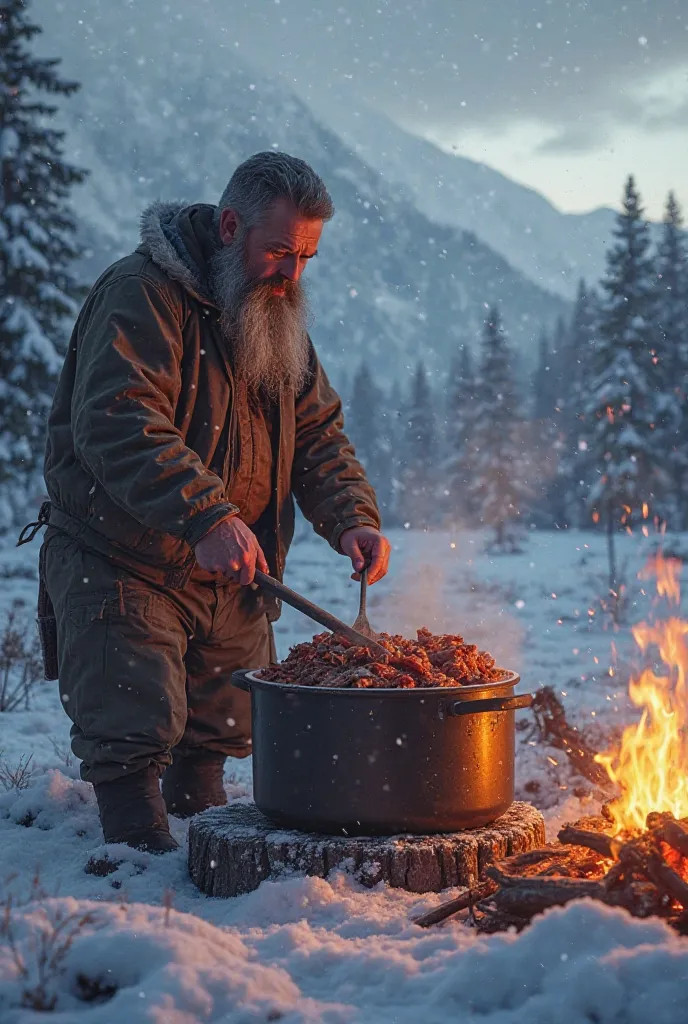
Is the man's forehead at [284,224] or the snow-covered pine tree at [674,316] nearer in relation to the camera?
the man's forehead at [284,224]

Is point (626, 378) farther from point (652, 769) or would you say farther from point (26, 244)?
point (652, 769)

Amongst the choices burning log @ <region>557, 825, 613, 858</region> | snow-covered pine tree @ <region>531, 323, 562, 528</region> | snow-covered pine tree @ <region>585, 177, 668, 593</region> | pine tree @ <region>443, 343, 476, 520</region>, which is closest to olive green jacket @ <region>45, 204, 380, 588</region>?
burning log @ <region>557, 825, 613, 858</region>

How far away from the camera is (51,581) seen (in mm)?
4109

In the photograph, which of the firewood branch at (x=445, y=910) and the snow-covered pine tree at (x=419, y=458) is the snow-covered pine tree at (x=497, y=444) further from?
the firewood branch at (x=445, y=910)

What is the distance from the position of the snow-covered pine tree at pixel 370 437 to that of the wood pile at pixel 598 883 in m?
60.6

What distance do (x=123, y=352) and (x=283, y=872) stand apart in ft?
6.43

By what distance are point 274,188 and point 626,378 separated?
25093 mm

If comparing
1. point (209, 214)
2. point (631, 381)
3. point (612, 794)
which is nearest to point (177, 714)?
point (209, 214)

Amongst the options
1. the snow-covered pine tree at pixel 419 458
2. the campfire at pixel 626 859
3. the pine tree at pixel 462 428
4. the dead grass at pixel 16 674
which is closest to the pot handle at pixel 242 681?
the campfire at pixel 626 859

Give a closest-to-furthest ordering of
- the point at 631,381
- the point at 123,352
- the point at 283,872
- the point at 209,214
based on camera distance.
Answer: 1. the point at 283,872
2. the point at 123,352
3. the point at 209,214
4. the point at 631,381

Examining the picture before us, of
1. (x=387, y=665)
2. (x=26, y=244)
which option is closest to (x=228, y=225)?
(x=387, y=665)

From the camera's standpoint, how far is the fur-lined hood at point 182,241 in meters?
4.07

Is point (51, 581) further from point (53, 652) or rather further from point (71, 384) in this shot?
point (71, 384)

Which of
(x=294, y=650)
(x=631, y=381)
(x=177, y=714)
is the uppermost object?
(x=631, y=381)
